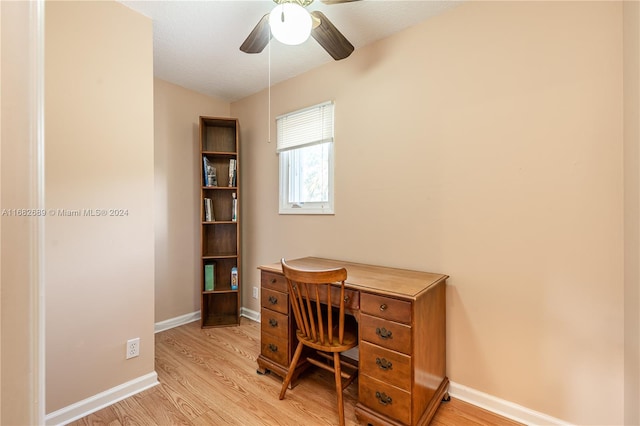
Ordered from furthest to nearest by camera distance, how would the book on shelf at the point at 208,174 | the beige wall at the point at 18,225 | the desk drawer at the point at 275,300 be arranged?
1. the book on shelf at the point at 208,174
2. the desk drawer at the point at 275,300
3. the beige wall at the point at 18,225

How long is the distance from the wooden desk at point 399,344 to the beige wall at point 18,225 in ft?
4.22

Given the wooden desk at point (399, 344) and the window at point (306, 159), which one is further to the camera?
the window at point (306, 159)

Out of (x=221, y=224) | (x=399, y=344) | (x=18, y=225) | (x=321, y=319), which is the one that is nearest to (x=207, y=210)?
(x=221, y=224)

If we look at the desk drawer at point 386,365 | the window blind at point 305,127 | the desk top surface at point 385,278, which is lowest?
the desk drawer at point 386,365

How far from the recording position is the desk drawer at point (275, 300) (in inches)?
73.5

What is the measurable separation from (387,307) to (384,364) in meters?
0.31

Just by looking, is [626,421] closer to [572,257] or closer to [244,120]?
[572,257]

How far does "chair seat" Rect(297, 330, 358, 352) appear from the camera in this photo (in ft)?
5.02

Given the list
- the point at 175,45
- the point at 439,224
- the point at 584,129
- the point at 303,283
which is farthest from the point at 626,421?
the point at 175,45

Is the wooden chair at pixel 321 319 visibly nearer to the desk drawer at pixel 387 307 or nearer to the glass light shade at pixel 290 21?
the desk drawer at pixel 387 307

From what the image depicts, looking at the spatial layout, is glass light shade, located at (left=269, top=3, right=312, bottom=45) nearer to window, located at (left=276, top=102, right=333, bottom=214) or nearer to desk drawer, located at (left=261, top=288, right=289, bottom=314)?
window, located at (left=276, top=102, right=333, bottom=214)

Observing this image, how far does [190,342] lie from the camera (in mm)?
2451

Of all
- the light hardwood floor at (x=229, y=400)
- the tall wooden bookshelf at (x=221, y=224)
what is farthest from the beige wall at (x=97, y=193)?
the tall wooden bookshelf at (x=221, y=224)

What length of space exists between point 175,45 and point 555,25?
8.35 ft
